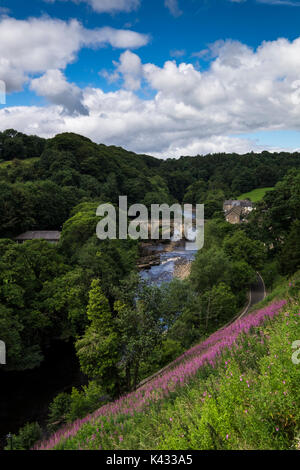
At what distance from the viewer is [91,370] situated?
16688 millimetres

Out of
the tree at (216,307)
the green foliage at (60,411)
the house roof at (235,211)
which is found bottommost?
the green foliage at (60,411)

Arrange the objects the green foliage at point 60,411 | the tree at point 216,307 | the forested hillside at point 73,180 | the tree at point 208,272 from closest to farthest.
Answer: the green foliage at point 60,411 → the tree at point 216,307 → the tree at point 208,272 → the forested hillside at point 73,180

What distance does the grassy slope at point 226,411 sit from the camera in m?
5.70

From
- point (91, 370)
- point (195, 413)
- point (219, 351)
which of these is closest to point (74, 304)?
point (91, 370)

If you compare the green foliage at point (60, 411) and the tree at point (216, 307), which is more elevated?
the tree at point (216, 307)

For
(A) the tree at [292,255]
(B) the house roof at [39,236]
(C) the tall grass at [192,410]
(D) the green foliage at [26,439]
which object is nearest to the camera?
(C) the tall grass at [192,410]

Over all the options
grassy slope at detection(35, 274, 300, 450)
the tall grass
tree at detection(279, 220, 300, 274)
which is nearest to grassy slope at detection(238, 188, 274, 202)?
tree at detection(279, 220, 300, 274)

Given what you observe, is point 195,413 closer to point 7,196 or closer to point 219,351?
point 219,351

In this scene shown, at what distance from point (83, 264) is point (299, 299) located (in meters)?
25.5

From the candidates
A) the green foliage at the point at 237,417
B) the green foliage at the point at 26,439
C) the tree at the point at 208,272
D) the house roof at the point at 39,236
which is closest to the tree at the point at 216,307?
the tree at the point at 208,272

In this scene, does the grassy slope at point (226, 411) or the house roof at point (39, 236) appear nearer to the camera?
the grassy slope at point (226, 411)

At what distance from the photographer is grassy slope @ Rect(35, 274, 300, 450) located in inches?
224

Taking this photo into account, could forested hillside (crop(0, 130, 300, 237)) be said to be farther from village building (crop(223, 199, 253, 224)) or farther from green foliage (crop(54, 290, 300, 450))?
green foliage (crop(54, 290, 300, 450))

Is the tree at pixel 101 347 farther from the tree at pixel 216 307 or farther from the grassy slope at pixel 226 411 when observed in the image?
the tree at pixel 216 307
